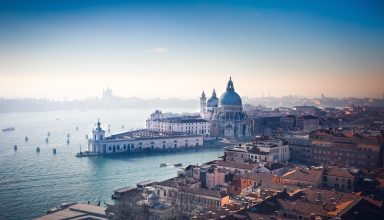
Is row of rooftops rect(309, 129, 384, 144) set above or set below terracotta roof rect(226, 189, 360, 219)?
above

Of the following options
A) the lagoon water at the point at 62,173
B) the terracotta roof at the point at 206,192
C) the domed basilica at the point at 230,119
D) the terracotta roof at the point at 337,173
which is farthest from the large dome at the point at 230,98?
the terracotta roof at the point at 206,192

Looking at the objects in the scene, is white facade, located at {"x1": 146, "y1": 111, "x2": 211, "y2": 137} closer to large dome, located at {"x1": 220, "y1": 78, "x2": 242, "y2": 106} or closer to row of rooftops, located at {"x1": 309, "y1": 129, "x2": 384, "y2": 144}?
large dome, located at {"x1": 220, "y1": 78, "x2": 242, "y2": 106}

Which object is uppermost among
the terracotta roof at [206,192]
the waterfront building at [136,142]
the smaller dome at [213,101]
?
the smaller dome at [213,101]

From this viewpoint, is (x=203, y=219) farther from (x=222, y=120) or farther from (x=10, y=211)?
(x=222, y=120)

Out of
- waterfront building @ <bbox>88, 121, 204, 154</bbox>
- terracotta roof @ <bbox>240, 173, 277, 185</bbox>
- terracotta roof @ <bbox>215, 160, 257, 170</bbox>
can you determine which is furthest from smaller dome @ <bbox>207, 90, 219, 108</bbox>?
terracotta roof @ <bbox>240, 173, 277, 185</bbox>

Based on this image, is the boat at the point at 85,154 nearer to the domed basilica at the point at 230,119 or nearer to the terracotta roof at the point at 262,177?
the domed basilica at the point at 230,119

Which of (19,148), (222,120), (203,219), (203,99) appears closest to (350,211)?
(203,219)
